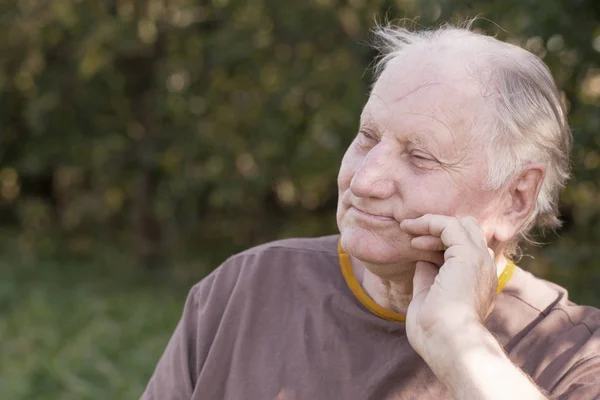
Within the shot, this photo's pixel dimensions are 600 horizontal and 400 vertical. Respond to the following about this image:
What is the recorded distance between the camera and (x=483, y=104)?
1.93 m

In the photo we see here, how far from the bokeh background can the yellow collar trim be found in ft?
6.50

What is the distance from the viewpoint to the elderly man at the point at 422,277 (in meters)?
1.87

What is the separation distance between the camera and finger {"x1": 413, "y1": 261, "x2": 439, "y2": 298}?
1.94m

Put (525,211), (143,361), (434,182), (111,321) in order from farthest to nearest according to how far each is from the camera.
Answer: (111,321) → (143,361) → (525,211) → (434,182)

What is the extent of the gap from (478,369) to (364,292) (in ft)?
1.53

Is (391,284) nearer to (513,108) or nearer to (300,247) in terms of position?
(300,247)

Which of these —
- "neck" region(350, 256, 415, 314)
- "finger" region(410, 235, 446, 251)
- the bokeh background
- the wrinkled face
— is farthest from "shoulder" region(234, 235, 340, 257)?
the bokeh background

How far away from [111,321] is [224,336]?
387cm

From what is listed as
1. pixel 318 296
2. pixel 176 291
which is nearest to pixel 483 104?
pixel 318 296

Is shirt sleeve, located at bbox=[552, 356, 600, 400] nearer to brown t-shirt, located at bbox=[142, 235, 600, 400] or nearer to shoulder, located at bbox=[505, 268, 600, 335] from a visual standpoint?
brown t-shirt, located at bbox=[142, 235, 600, 400]

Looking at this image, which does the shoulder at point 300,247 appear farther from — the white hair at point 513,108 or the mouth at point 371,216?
the white hair at point 513,108

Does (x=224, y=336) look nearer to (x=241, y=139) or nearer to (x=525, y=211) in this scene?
(x=525, y=211)

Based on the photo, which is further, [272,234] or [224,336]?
[272,234]

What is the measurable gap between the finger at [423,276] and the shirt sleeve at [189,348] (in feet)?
1.76
